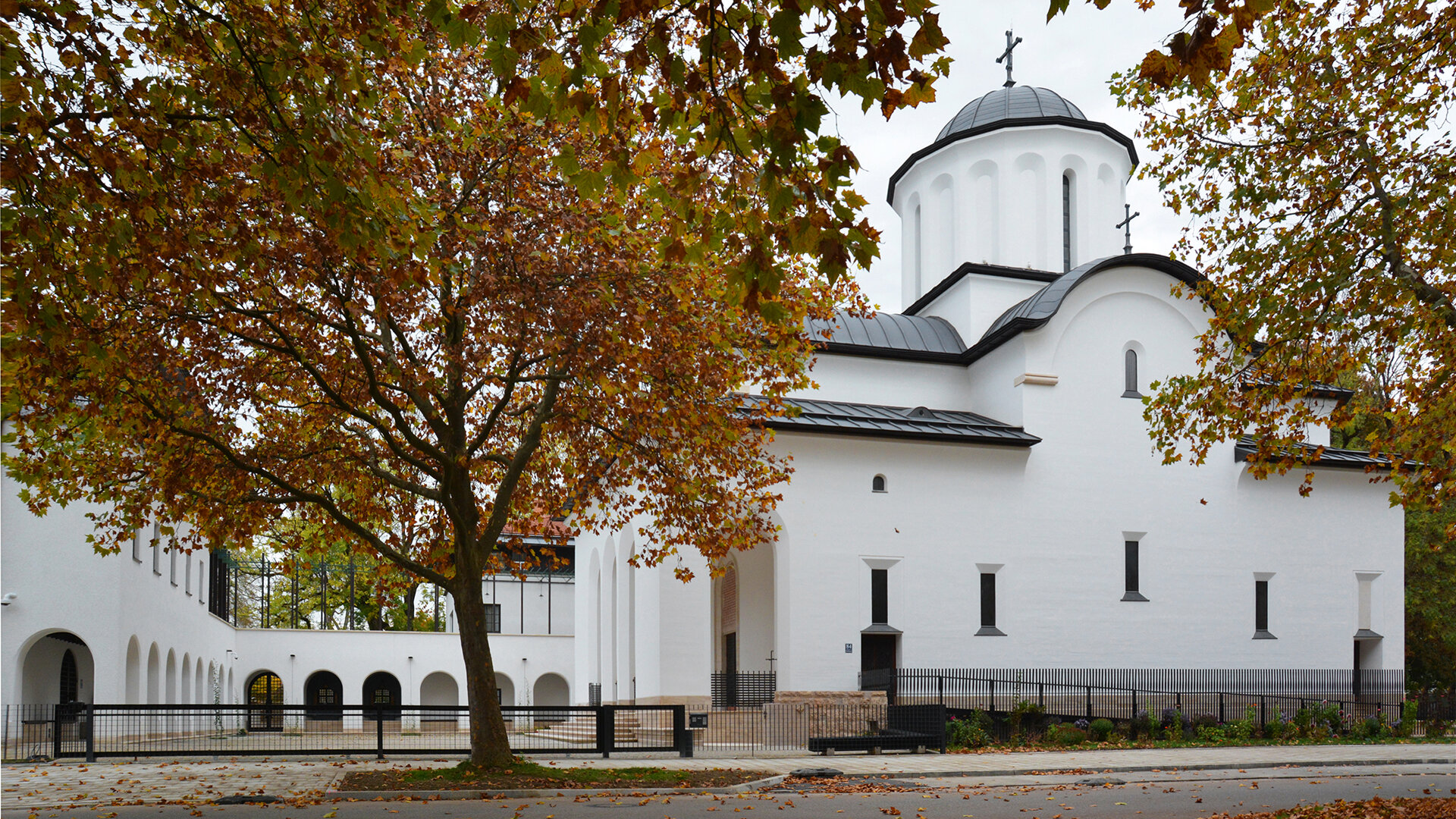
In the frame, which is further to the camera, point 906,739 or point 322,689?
point 322,689

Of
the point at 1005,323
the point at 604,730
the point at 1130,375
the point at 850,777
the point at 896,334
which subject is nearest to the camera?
the point at 850,777

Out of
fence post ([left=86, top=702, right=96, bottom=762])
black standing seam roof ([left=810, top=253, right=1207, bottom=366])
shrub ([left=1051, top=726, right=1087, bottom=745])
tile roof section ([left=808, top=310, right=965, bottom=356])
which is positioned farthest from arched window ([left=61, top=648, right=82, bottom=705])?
shrub ([left=1051, top=726, right=1087, bottom=745])

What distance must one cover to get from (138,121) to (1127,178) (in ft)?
108

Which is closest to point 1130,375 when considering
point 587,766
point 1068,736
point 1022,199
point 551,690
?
point 1022,199

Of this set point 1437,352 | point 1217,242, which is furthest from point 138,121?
point 1437,352

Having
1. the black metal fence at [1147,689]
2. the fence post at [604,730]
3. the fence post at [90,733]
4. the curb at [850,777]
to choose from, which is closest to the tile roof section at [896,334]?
the black metal fence at [1147,689]

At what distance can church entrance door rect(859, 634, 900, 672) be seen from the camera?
26.8m

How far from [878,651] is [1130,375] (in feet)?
33.2

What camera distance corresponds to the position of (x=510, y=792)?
13.6 m

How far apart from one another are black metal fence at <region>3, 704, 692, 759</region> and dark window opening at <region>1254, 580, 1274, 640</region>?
17726 mm

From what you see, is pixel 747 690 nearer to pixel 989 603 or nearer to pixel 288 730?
pixel 989 603

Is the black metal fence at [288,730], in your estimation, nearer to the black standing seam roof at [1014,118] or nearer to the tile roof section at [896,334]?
the tile roof section at [896,334]

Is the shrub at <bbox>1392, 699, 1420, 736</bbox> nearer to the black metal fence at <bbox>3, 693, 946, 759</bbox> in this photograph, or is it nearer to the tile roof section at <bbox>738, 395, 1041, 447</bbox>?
the tile roof section at <bbox>738, 395, 1041, 447</bbox>

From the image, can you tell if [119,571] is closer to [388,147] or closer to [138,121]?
[388,147]
